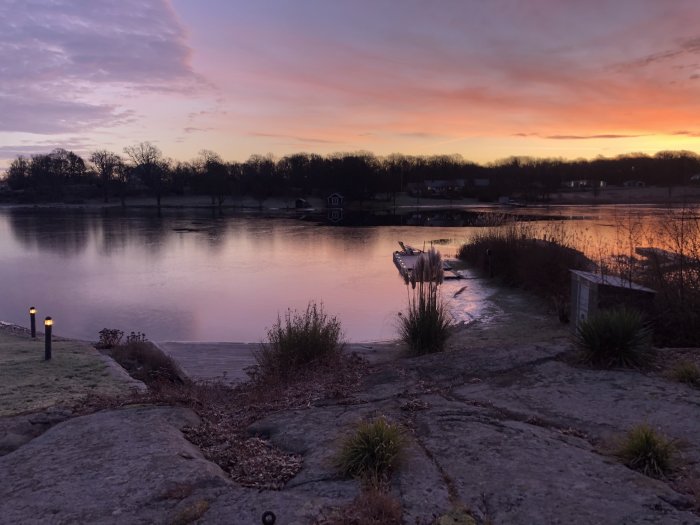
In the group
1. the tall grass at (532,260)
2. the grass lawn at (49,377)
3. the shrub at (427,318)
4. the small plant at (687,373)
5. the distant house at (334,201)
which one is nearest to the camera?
the small plant at (687,373)

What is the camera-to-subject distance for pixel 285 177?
12706 cm

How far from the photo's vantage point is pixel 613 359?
629 cm

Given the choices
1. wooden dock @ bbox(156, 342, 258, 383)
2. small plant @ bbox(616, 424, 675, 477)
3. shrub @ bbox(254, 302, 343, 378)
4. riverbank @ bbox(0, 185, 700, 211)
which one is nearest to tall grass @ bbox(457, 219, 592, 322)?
shrub @ bbox(254, 302, 343, 378)

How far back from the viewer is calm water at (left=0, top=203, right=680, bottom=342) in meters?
15.5

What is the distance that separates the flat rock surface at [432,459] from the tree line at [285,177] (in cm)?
10571

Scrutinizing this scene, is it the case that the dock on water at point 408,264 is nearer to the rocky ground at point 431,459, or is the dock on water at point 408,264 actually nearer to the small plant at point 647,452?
the rocky ground at point 431,459

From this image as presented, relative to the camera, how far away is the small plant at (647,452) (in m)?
3.79

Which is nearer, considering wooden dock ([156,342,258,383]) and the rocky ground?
the rocky ground

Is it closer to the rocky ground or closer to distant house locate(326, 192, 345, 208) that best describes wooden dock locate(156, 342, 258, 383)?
the rocky ground

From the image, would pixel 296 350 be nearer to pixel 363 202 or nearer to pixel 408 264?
pixel 408 264

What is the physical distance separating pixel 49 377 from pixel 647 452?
25.5 ft

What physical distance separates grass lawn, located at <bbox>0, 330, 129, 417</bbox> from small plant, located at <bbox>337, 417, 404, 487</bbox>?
4.09 m

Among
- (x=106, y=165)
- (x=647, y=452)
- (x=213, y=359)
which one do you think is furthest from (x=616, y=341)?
(x=106, y=165)

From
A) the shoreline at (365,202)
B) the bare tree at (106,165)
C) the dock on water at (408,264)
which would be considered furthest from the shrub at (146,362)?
the bare tree at (106,165)
